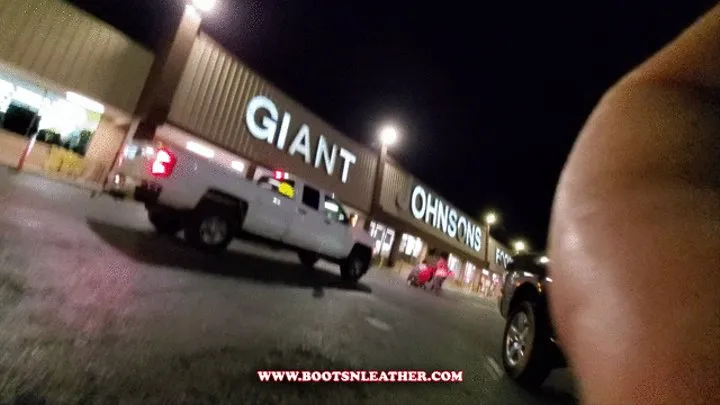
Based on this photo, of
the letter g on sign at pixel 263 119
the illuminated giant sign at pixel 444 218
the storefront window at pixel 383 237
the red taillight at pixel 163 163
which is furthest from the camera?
the illuminated giant sign at pixel 444 218

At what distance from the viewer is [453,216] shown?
33.9m

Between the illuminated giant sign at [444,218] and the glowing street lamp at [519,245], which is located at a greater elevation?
the glowing street lamp at [519,245]

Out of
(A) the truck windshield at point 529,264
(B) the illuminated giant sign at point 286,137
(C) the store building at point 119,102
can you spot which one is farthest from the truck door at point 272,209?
(B) the illuminated giant sign at point 286,137

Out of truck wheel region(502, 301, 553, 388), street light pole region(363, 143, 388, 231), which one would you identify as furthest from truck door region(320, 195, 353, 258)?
street light pole region(363, 143, 388, 231)

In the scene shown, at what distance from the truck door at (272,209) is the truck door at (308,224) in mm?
188

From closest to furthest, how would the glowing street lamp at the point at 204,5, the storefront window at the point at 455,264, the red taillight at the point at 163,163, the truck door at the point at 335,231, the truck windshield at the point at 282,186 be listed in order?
the red taillight at the point at 163,163 → the truck windshield at the point at 282,186 → the truck door at the point at 335,231 → the glowing street lamp at the point at 204,5 → the storefront window at the point at 455,264

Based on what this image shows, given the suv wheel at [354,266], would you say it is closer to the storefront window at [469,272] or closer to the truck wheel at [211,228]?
the truck wheel at [211,228]

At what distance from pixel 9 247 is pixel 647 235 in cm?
543

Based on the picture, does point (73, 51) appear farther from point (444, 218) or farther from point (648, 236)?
point (444, 218)

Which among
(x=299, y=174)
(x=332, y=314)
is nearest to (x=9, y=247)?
(x=332, y=314)

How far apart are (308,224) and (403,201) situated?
1822cm

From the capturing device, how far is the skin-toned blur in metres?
0.60

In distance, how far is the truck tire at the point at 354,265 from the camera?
10.4 meters

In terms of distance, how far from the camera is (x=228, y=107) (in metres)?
→ 16.7
